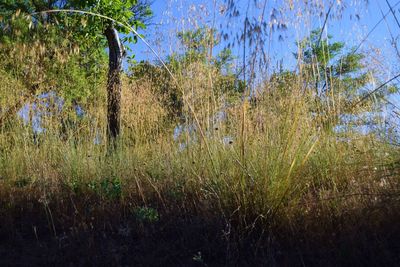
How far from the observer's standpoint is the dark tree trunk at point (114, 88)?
6.24m

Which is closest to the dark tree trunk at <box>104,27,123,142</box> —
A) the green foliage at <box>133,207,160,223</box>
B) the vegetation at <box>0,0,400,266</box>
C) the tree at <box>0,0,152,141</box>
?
the tree at <box>0,0,152,141</box>

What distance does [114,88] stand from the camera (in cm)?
619

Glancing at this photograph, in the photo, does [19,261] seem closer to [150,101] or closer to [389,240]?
[389,240]

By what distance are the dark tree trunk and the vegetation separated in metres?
1.20

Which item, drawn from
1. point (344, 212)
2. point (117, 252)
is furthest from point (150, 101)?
Result: point (344, 212)

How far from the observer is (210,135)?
3592 millimetres

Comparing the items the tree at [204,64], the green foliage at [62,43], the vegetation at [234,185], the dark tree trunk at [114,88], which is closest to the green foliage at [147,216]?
the vegetation at [234,185]

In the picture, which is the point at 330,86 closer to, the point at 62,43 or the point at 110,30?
the point at 62,43

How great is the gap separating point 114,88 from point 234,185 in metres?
3.76

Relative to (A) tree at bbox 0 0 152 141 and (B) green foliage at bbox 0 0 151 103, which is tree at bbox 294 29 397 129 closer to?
(B) green foliage at bbox 0 0 151 103

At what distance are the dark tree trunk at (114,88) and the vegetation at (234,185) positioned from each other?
1204mm

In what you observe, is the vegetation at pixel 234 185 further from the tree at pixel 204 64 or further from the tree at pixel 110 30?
the tree at pixel 110 30

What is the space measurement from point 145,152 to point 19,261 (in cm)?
255

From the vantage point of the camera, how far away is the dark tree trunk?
6.24 m
